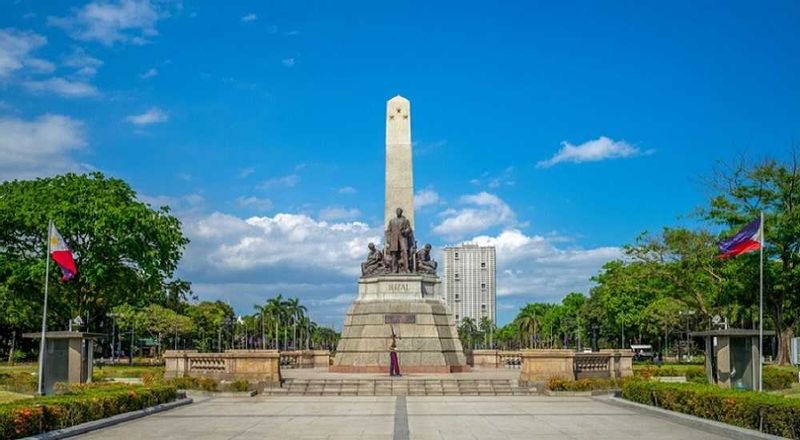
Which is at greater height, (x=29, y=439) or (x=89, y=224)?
(x=89, y=224)

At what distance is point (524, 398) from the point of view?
29078 millimetres

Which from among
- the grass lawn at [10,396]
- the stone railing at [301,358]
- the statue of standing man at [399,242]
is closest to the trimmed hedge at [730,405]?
the statue of standing man at [399,242]

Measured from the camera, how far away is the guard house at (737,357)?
2535cm

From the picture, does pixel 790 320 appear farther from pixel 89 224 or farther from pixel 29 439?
pixel 29 439

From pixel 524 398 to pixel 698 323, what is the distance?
5229 cm

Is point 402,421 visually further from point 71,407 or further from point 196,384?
point 196,384

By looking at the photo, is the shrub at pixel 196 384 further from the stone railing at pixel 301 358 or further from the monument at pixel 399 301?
the stone railing at pixel 301 358

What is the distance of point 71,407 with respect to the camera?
1822 cm

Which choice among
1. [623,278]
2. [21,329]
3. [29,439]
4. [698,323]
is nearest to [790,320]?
[623,278]

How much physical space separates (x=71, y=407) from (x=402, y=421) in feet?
24.2

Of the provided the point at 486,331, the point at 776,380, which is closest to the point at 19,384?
the point at 776,380

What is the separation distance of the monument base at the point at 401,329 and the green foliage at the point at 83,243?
14043 millimetres

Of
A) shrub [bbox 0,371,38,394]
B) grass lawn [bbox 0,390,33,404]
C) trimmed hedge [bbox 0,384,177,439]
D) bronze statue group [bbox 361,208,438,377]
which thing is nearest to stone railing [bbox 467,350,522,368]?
bronze statue group [bbox 361,208,438,377]

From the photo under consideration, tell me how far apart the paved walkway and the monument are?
9830 mm
